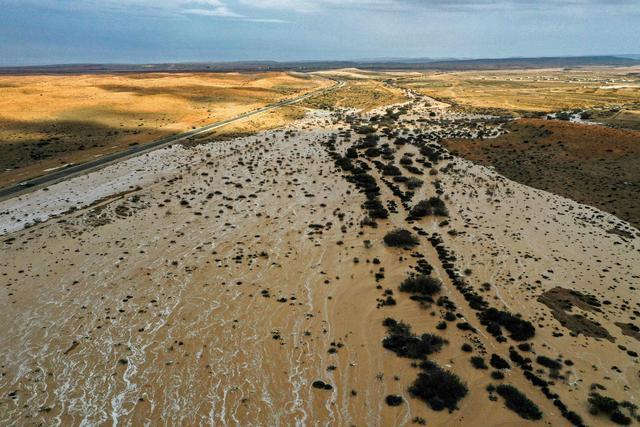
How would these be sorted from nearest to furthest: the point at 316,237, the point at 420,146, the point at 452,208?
the point at 316,237 < the point at 452,208 < the point at 420,146

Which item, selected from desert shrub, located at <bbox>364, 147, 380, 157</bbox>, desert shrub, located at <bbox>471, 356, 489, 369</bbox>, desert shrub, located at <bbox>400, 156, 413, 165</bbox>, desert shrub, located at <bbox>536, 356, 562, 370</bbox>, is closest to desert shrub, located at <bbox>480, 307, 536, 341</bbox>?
desert shrub, located at <bbox>536, 356, 562, 370</bbox>

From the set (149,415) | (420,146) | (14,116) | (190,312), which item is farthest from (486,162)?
(14,116)

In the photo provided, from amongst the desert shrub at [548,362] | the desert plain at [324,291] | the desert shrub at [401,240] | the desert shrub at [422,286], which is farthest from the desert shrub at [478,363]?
the desert shrub at [401,240]

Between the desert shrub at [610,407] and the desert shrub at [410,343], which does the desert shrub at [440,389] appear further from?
the desert shrub at [610,407]

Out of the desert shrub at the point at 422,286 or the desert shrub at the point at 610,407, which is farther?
the desert shrub at the point at 422,286

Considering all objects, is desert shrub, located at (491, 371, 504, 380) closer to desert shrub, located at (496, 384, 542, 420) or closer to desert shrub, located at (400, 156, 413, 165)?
desert shrub, located at (496, 384, 542, 420)

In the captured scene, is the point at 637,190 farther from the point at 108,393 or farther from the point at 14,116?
the point at 14,116
